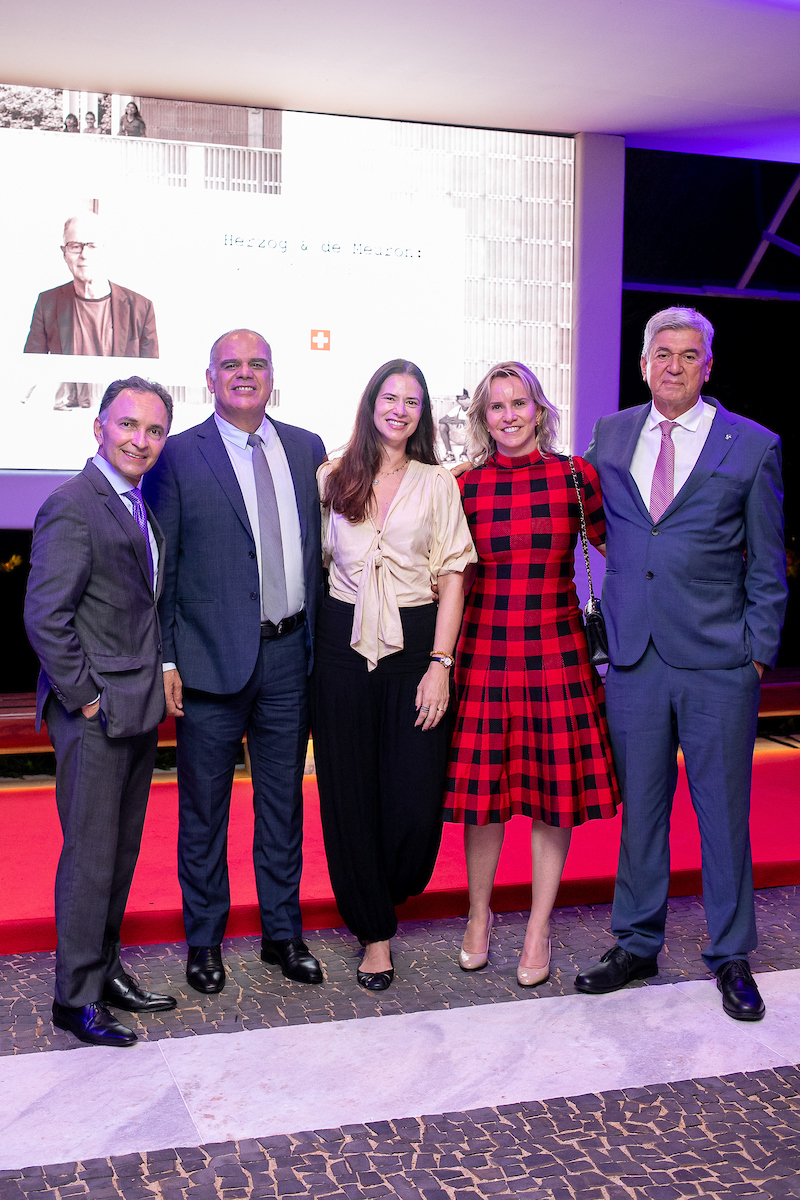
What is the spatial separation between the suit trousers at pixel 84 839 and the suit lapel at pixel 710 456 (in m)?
1.46

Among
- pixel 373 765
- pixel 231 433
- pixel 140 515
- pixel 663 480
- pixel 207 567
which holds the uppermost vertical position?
pixel 231 433

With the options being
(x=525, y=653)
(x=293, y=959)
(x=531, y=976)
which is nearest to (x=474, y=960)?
(x=531, y=976)

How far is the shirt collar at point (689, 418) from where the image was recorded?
2.76m

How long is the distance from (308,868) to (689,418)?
1.88 meters

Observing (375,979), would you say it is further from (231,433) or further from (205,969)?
(231,433)

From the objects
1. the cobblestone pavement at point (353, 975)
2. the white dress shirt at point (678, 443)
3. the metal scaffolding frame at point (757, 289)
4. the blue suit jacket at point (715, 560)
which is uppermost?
the metal scaffolding frame at point (757, 289)

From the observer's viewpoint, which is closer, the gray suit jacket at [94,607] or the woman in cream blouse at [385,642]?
the gray suit jacket at [94,607]

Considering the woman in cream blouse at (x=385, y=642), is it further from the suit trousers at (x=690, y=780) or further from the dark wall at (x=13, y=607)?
the dark wall at (x=13, y=607)

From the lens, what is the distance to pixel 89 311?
4.46 m

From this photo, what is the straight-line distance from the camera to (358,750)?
2711 mm

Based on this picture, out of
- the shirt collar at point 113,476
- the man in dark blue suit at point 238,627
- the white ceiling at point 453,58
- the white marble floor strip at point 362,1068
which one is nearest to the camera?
the white marble floor strip at point 362,1068

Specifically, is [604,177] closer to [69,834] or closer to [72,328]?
[72,328]

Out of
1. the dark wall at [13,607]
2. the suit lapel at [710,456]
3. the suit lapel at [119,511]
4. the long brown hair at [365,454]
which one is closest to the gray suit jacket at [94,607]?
the suit lapel at [119,511]

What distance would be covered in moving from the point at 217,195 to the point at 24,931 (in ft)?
10.0
